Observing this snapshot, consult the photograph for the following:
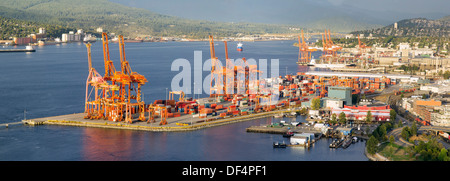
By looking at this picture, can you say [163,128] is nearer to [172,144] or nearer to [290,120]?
[172,144]

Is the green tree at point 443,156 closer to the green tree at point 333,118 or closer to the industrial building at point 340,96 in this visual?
the green tree at point 333,118

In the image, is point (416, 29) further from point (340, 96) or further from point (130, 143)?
point (130, 143)

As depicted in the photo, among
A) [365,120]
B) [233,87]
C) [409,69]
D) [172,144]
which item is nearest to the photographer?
[172,144]

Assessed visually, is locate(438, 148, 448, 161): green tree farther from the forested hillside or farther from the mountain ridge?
the forested hillside

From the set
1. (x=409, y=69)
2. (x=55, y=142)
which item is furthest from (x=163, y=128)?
(x=409, y=69)

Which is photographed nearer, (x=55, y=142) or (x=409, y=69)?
(x=55, y=142)

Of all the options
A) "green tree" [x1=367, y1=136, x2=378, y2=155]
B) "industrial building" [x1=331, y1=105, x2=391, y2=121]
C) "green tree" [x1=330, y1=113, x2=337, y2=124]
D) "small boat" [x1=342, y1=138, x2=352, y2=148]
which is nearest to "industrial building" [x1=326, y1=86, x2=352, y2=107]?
"industrial building" [x1=331, y1=105, x2=391, y2=121]

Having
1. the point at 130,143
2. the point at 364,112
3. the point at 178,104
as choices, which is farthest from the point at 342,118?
the point at 130,143

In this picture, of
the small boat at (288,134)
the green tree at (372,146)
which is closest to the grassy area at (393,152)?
the green tree at (372,146)
